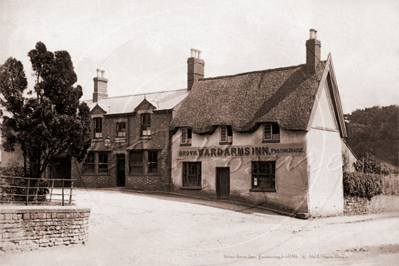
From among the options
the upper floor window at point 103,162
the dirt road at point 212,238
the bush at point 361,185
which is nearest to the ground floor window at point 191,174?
the dirt road at point 212,238

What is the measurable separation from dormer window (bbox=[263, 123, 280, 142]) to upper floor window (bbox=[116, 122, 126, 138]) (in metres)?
11.2

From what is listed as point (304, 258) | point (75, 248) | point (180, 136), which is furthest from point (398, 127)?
point (75, 248)

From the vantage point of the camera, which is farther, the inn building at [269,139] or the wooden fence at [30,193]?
the inn building at [269,139]

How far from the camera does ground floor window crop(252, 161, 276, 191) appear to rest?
2411 cm

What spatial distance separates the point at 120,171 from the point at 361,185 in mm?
16579

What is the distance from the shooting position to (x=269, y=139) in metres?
24.4

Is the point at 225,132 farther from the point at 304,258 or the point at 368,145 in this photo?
the point at 368,145

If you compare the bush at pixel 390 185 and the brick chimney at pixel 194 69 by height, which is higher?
the brick chimney at pixel 194 69

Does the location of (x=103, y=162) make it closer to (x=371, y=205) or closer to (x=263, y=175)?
(x=263, y=175)

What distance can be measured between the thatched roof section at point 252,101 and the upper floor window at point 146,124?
236 cm

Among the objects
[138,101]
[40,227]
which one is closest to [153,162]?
[138,101]

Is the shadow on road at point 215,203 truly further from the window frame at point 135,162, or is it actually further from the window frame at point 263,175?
the window frame at point 135,162

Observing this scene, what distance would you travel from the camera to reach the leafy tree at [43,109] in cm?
1856

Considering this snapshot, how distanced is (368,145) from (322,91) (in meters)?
28.0
